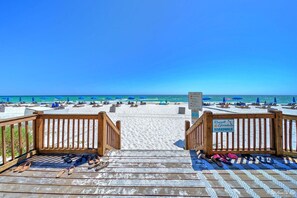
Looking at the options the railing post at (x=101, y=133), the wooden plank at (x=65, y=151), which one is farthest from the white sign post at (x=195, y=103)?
the wooden plank at (x=65, y=151)

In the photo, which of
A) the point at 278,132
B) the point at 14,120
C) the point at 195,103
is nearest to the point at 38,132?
the point at 14,120

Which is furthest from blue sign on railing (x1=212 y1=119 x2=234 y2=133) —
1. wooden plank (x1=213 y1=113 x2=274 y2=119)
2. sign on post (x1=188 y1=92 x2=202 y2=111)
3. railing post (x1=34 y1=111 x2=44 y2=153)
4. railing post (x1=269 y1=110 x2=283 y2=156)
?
railing post (x1=34 y1=111 x2=44 y2=153)

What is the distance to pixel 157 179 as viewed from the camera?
265 cm

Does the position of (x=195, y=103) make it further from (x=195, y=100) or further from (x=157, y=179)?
(x=157, y=179)

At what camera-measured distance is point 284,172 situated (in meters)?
2.83

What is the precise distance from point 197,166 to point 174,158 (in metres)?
0.57

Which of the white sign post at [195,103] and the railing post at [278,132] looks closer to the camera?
the railing post at [278,132]

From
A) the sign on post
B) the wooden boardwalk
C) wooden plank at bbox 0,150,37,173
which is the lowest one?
the wooden boardwalk

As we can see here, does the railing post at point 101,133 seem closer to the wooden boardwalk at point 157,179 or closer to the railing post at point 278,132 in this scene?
the wooden boardwalk at point 157,179

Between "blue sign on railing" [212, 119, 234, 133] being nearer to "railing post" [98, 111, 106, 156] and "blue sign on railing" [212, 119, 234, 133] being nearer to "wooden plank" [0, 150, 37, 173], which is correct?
"railing post" [98, 111, 106, 156]

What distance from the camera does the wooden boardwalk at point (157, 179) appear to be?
229 centimetres

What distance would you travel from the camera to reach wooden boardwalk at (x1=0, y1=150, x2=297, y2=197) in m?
2.29

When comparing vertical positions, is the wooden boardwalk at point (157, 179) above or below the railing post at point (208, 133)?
below

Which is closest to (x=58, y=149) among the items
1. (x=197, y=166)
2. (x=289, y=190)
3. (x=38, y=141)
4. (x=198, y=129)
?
(x=38, y=141)
